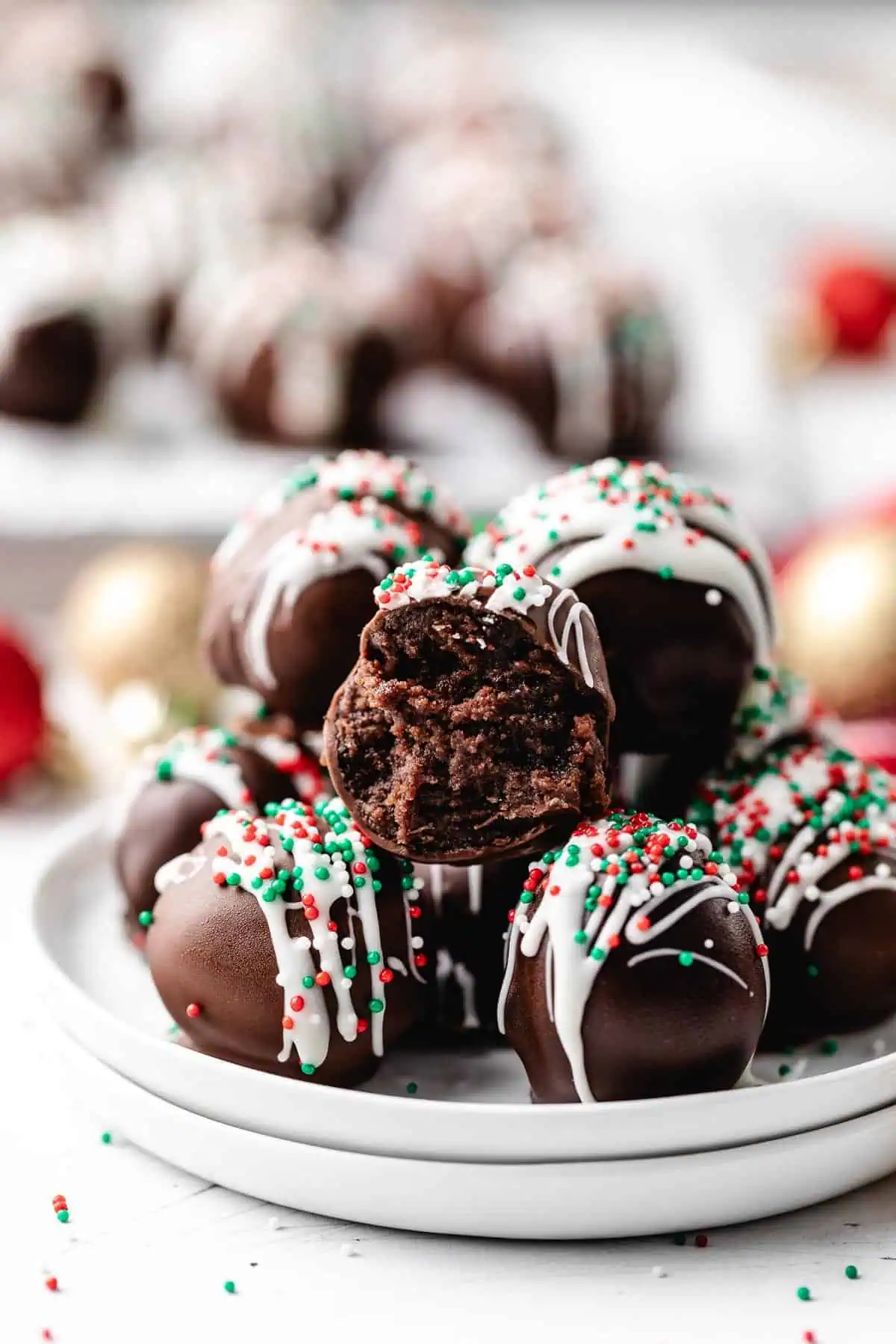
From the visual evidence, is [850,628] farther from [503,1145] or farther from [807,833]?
[503,1145]

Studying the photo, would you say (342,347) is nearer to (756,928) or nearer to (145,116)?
(756,928)

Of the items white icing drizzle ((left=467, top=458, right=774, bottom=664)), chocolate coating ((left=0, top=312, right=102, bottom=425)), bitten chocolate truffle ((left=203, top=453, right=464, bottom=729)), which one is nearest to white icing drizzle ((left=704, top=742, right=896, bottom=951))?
white icing drizzle ((left=467, top=458, right=774, bottom=664))

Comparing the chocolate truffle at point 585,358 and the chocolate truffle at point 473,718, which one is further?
the chocolate truffle at point 585,358

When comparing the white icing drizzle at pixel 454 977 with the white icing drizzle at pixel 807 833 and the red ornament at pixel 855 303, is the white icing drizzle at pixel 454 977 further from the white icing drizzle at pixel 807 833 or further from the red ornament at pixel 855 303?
the red ornament at pixel 855 303

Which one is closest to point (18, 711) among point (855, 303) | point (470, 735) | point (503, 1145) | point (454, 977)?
point (454, 977)

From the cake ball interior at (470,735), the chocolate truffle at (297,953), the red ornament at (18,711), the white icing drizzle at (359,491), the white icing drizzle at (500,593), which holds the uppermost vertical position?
the white icing drizzle at (500,593)

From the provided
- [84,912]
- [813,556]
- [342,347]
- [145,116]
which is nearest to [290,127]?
[145,116]

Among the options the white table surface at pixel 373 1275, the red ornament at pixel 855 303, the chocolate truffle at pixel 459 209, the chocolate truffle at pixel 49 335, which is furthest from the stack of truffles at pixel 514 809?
the red ornament at pixel 855 303

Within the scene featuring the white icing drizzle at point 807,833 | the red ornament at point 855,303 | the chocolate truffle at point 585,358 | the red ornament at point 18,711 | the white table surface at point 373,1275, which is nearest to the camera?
the white table surface at point 373,1275
